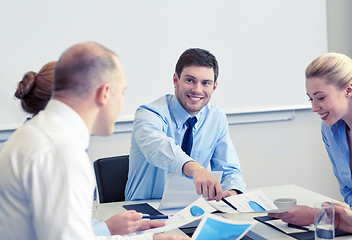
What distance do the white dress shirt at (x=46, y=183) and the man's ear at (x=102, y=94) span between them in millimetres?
99

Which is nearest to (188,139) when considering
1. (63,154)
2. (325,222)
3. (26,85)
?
(26,85)

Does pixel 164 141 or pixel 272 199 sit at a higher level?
pixel 164 141

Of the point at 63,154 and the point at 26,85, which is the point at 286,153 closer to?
the point at 26,85

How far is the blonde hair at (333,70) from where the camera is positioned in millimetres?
2076

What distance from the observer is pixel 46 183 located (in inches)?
39.4

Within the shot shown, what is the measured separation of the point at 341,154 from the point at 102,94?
1.51 meters

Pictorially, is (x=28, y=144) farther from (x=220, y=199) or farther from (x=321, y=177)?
(x=321, y=177)

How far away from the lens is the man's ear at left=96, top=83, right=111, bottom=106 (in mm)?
1174

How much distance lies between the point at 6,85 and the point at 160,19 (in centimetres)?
124

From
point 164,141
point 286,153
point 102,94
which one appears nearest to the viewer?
point 102,94

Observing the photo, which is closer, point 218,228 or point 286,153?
point 218,228

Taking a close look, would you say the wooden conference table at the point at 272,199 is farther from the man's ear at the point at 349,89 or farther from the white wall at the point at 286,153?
the white wall at the point at 286,153

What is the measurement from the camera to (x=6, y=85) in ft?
10.3

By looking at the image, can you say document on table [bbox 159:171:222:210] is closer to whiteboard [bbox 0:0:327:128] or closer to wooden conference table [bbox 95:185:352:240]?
wooden conference table [bbox 95:185:352:240]
